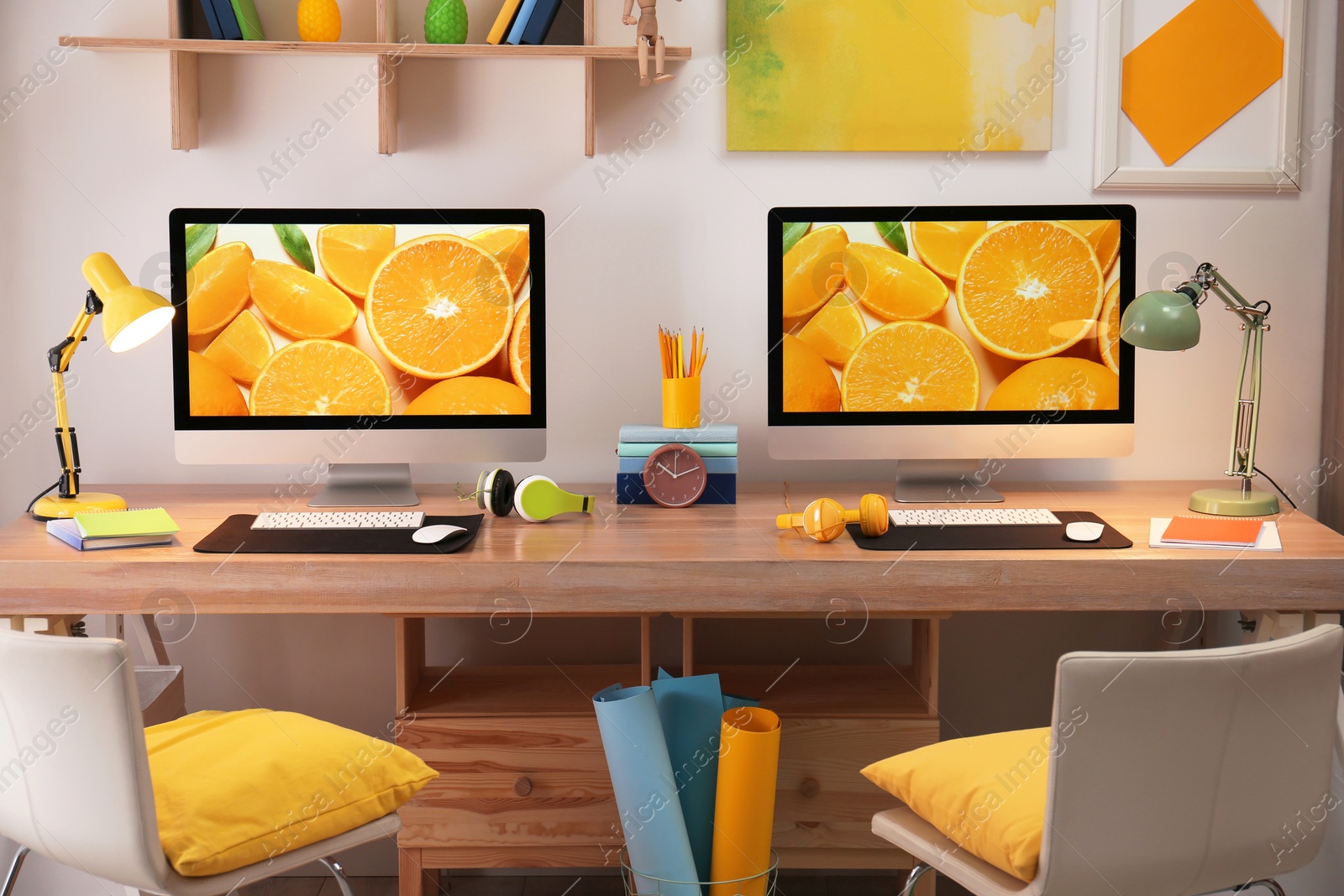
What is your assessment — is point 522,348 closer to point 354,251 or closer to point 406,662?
point 354,251

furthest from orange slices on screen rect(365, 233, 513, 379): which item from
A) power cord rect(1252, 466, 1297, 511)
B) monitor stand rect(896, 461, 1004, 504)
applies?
power cord rect(1252, 466, 1297, 511)

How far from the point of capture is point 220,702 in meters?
2.20

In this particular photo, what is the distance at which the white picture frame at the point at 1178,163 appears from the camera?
6.79 ft

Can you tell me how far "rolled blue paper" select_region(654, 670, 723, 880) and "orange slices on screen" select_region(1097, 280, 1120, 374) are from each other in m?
0.89

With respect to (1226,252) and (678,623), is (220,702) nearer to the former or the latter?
(678,623)

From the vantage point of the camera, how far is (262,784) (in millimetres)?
1241

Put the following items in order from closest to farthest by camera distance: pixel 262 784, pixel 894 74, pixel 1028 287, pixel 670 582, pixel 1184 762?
pixel 1184 762, pixel 262 784, pixel 670 582, pixel 1028 287, pixel 894 74

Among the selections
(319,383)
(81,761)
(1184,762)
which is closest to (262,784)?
(81,761)

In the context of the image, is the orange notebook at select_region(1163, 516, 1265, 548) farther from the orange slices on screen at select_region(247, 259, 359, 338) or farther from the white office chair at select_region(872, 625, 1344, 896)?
the orange slices on screen at select_region(247, 259, 359, 338)

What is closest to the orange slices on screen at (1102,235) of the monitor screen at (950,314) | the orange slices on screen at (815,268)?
the monitor screen at (950,314)

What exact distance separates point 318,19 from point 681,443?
1028mm

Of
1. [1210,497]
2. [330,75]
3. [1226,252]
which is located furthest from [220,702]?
[1226,252]

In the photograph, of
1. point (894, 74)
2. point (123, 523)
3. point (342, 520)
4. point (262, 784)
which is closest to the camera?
point (262, 784)

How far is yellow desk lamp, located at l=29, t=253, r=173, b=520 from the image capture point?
166cm
